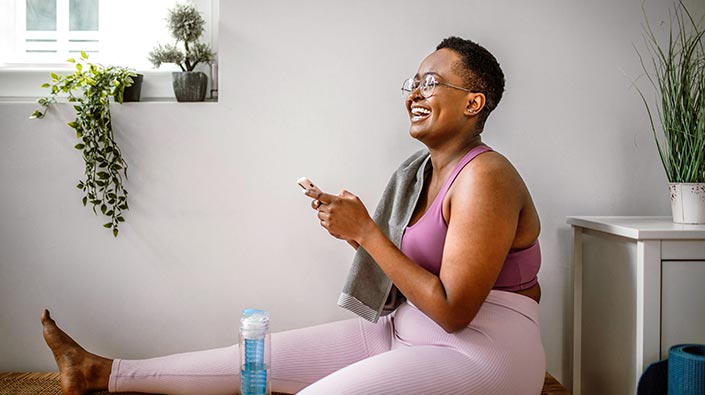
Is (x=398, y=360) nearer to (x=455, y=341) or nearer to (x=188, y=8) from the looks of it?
(x=455, y=341)

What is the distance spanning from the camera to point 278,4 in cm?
197

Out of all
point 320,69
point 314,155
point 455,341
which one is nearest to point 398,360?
point 455,341

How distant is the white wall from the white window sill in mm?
77

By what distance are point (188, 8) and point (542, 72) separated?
43.0 inches

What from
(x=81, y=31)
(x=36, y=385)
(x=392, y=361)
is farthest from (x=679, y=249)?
(x=81, y=31)

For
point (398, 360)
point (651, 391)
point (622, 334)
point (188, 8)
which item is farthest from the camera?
point (188, 8)

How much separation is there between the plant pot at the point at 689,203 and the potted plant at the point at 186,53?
4.53ft

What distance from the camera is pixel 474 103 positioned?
1518 millimetres

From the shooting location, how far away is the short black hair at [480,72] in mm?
1512

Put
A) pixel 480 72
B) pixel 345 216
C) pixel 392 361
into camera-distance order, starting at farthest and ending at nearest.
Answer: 1. pixel 480 72
2. pixel 345 216
3. pixel 392 361

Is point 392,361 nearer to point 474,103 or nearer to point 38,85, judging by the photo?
point 474,103

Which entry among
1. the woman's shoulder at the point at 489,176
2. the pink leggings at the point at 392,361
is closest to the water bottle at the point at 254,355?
the pink leggings at the point at 392,361

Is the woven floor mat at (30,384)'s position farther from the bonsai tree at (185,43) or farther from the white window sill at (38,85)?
the bonsai tree at (185,43)

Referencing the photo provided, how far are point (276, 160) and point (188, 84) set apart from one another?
1.13 feet
